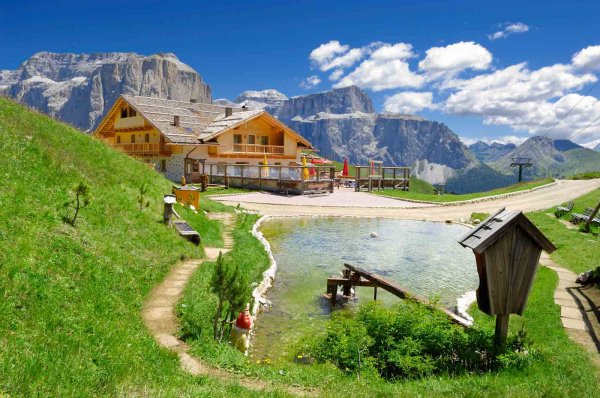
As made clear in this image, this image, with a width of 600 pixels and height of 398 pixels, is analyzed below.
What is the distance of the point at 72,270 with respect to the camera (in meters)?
8.22

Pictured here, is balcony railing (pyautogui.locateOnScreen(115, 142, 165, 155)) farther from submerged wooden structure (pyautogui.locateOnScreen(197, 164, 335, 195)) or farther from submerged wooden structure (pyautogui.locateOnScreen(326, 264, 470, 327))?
submerged wooden structure (pyautogui.locateOnScreen(326, 264, 470, 327))

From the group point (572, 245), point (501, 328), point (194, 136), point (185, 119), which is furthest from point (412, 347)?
point (185, 119)

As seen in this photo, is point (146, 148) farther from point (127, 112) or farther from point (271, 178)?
point (271, 178)

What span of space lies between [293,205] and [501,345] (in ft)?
83.6

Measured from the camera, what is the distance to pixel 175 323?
27.7ft

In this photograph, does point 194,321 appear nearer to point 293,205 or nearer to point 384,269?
point 384,269

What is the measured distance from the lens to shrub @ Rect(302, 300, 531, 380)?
7113mm

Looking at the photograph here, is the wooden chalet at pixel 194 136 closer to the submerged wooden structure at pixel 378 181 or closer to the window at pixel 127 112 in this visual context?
the window at pixel 127 112

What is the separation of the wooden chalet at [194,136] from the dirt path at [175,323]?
33.2m

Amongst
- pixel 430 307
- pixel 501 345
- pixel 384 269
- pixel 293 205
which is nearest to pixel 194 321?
pixel 430 307

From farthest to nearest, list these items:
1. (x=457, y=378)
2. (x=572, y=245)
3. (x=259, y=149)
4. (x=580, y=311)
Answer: (x=259, y=149)
(x=572, y=245)
(x=580, y=311)
(x=457, y=378)

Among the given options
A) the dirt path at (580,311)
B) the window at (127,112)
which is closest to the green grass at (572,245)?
the dirt path at (580,311)

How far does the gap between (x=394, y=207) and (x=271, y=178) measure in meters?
12.7

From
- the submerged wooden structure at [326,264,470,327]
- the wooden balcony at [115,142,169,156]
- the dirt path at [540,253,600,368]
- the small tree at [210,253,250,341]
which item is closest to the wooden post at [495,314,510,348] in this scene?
the dirt path at [540,253,600,368]
